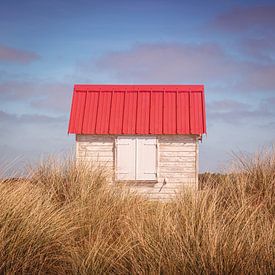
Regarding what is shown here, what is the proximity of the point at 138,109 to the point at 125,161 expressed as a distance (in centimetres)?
192

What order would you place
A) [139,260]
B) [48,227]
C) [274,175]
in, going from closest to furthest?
[139,260] → [48,227] → [274,175]

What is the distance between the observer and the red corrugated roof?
1506 cm

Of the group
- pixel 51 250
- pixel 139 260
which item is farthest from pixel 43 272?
pixel 139 260

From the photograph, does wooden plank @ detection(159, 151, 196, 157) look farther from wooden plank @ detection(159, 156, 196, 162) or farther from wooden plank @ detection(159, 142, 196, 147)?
wooden plank @ detection(159, 142, 196, 147)

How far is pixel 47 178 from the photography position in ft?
33.2

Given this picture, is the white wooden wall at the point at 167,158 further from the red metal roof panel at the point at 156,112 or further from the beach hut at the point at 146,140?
the red metal roof panel at the point at 156,112

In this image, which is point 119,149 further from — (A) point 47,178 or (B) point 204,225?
(B) point 204,225

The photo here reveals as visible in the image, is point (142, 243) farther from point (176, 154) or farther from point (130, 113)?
point (130, 113)

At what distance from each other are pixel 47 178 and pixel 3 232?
14.2 feet

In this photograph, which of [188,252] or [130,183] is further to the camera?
[130,183]

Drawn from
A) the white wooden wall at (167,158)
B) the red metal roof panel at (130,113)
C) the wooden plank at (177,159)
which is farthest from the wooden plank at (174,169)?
the red metal roof panel at (130,113)

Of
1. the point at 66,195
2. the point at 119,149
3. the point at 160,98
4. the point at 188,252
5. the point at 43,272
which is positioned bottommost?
the point at 43,272

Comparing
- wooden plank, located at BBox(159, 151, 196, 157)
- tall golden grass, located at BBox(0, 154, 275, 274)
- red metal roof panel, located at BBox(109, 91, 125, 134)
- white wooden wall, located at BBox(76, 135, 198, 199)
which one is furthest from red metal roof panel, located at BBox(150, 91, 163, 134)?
tall golden grass, located at BBox(0, 154, 275, 274)

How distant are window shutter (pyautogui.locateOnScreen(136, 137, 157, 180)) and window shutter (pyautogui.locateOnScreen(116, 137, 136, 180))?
0.66 feet
